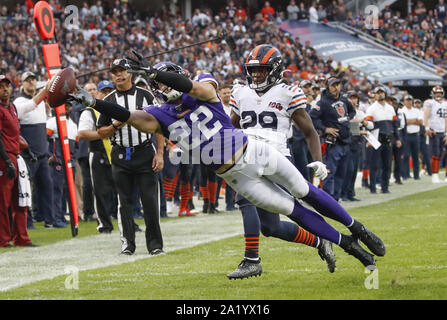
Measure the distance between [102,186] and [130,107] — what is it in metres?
2.48

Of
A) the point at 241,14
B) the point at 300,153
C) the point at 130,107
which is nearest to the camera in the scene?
the point at 130,107

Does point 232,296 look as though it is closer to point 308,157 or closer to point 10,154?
point 10,154

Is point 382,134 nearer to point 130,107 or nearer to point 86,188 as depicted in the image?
point 86,188

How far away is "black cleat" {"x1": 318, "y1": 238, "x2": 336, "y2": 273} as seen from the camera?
233 inches

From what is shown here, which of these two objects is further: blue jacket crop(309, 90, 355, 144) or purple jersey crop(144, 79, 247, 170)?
blue jacket crop(309, 90, 355, 144)

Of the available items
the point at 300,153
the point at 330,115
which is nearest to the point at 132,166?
the point at 330,115

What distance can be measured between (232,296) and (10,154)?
14.3 ft

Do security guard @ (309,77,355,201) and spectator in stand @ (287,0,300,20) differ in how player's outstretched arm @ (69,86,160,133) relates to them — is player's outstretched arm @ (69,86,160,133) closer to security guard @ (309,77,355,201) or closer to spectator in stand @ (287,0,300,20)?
security guard @ (309,77,355,201)

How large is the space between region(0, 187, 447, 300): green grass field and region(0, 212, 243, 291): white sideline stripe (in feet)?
0.92

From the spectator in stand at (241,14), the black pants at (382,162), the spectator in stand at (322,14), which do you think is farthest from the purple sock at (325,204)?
the spectator in stand at (322,14)

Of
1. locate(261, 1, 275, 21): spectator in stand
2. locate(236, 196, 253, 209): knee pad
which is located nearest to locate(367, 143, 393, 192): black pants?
locate(236, 196, 253, 209): knee pad

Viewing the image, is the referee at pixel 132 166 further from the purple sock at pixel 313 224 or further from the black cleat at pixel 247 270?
the purple sock at pixel 313 224

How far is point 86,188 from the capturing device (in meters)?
11.6
